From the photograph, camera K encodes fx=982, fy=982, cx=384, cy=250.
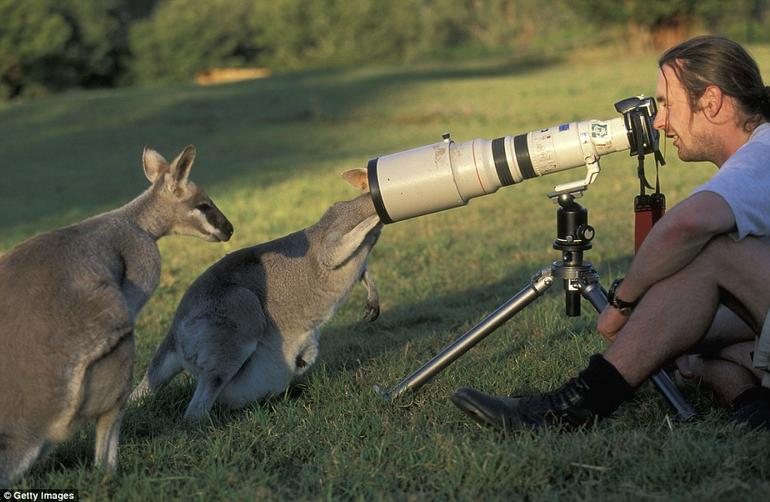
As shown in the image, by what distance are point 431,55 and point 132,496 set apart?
3406cm

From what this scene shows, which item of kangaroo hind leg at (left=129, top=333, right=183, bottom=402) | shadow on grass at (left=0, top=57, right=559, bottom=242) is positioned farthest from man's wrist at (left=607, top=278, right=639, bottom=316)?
shadow on grass at (left=0, top=57, right=559, bottom=242)

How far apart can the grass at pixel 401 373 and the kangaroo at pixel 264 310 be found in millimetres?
118

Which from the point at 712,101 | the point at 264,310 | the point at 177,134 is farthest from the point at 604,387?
the point at 177,134

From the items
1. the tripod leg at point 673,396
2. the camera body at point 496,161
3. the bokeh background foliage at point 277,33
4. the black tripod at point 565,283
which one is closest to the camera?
the tripod leg at point 673,396

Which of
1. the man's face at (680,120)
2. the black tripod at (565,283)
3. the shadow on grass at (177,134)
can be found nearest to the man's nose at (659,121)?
the man's face at (680,120)

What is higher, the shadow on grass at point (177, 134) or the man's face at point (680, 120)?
the man's face at point (680, 120)

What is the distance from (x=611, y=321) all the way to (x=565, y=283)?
0.28 meters

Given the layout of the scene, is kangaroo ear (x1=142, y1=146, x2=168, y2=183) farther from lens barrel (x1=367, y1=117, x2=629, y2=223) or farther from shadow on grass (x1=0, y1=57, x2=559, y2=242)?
shadow on grass (x1=0, y1=57, x2=559, y2=242)

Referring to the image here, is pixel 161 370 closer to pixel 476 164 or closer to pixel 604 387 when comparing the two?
pixel 476 164

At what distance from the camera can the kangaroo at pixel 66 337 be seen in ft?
9.05

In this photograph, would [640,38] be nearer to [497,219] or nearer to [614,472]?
[497,219]

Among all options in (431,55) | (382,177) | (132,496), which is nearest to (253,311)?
(382,177)

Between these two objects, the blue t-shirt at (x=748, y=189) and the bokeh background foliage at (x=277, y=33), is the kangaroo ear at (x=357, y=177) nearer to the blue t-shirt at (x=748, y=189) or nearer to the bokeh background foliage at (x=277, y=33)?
the blue t-shirt at (x=748, y=189)

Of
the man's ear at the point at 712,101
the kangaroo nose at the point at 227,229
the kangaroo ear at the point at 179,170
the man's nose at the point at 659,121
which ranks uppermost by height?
the man's ear at the point at 712,101
